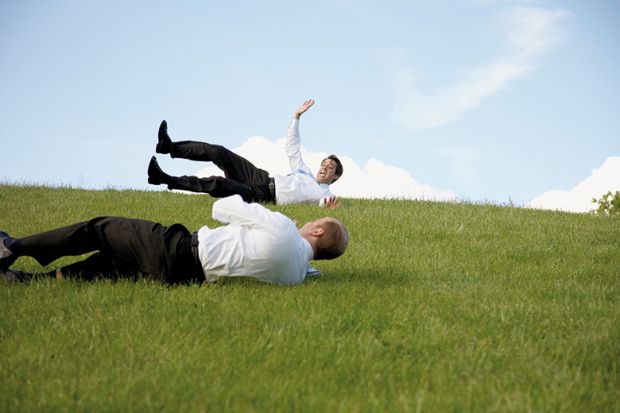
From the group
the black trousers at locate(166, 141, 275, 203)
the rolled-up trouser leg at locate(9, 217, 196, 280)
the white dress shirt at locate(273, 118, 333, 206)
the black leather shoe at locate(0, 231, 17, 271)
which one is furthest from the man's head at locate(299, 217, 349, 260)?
the white dress shirt at locate(273, 118, 333, 206)

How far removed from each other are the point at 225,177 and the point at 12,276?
6.30 meters

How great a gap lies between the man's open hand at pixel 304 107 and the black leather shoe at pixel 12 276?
735cm

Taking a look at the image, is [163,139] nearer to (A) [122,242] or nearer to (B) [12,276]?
(B) [12,276]

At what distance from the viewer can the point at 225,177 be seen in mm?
12453

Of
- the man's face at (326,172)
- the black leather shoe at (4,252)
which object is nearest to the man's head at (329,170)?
the man's face at (326,172)

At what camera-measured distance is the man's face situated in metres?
13.5

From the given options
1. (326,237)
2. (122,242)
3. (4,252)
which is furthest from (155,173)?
(326,237)

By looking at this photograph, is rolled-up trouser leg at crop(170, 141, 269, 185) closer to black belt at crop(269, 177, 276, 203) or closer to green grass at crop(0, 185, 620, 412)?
black belt at crop(269, 177, 276, 203)

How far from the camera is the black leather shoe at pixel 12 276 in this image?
6438 mm

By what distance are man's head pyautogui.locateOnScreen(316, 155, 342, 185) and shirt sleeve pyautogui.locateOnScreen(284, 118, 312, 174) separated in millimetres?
269

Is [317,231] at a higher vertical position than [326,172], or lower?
lower

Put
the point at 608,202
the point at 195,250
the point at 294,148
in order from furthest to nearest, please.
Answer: the point at 608,202 → the point at 294,148 → the point at 195,250

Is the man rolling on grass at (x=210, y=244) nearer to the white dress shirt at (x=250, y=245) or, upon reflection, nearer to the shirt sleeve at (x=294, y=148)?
the white dress shirt at (x=250, y=245)

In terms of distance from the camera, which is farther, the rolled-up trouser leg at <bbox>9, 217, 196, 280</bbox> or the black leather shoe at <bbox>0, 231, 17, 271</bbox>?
the black leather shoe at <bbox>0, 231, 17, 271</bbox>
